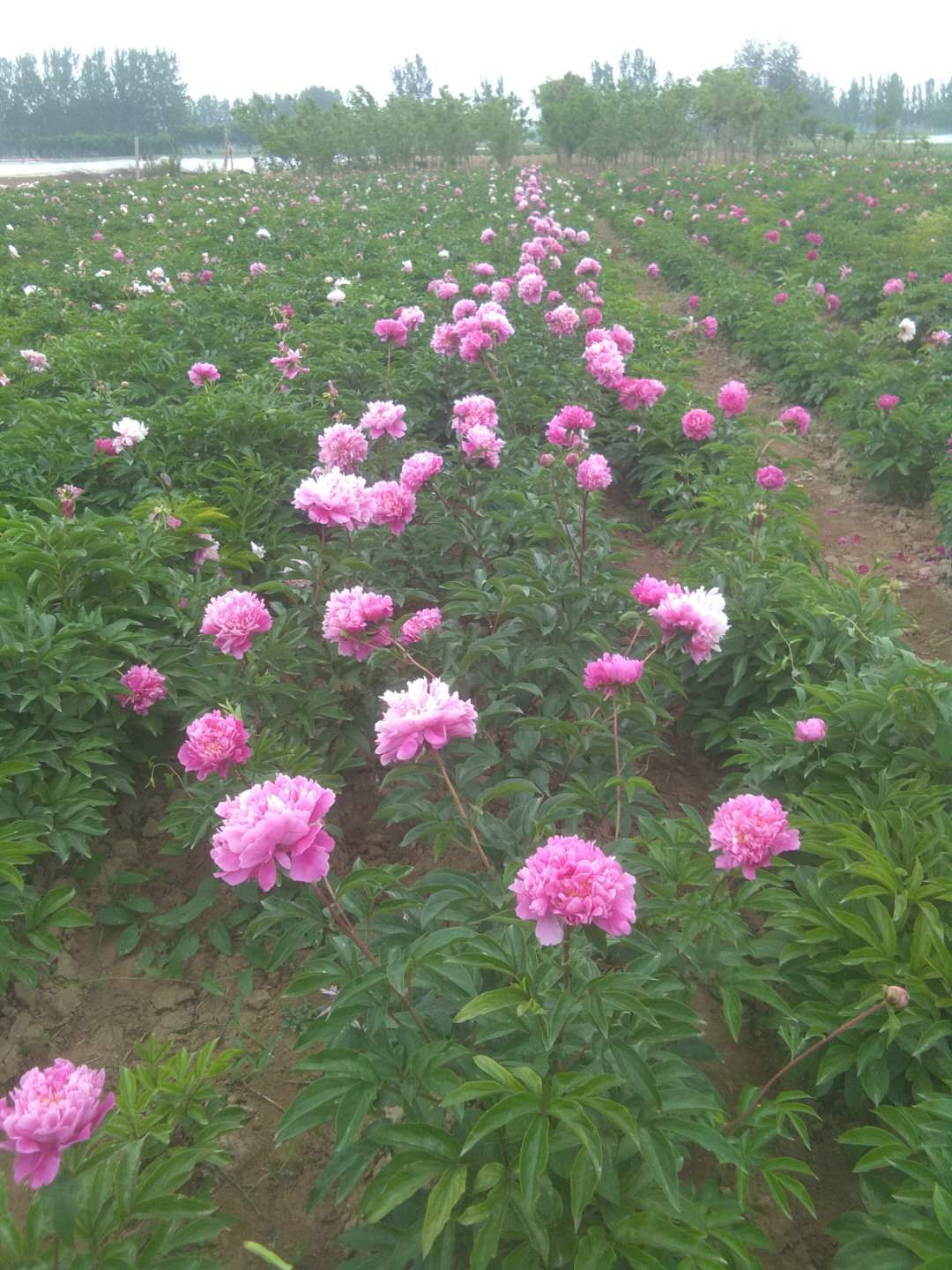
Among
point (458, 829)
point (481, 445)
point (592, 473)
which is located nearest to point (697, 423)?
point (592, 473)

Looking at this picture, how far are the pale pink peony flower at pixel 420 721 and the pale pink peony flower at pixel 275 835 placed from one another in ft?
0.87

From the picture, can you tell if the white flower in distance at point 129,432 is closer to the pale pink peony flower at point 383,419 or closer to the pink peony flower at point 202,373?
the pink peony flower at point 202,373

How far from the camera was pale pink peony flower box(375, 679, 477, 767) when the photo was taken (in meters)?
1.60

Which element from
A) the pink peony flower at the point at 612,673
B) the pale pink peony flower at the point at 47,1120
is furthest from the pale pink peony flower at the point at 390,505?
the pale pink peony flower at the point at 47,1120

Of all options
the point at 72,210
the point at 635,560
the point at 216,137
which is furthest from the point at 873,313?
the point at 216,137

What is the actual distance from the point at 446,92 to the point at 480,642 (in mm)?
43144

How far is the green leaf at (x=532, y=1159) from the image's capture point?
121cm

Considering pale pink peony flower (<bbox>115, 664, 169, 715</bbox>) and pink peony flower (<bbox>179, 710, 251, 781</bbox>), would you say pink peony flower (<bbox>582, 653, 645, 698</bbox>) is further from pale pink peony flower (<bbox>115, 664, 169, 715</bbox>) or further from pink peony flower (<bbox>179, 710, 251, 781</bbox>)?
pale pink peony flower (<bbox>115, 664, 169, 715</bbox>)

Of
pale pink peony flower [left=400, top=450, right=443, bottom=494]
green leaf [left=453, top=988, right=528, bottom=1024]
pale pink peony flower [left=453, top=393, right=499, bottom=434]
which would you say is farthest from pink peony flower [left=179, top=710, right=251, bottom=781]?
pale pink peony flower [left=453, top=393, right=499, bottom=434]

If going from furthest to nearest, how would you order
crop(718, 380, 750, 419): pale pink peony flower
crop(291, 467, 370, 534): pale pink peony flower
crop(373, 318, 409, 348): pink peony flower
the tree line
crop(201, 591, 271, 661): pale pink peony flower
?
1. the tree line
2. crop(373, 318, 409, 348): pink peony flower
3. crop(718, 380, 750, 419): pale pink peony flower
4. crop(291, 467, 370, 534): pale pink peony flower
5. crop(201, 591, 271, 661): pale pink peony flower

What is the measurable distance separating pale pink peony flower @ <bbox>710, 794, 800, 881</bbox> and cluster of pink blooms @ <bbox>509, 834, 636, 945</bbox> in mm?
383

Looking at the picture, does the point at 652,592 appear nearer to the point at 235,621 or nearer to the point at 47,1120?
the point at 235,621

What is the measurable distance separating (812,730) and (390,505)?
160 centimetres

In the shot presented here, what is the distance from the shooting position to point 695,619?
6.68 ft
